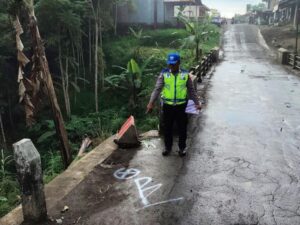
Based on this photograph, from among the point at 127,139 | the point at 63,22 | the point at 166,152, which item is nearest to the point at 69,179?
the point at 127,139

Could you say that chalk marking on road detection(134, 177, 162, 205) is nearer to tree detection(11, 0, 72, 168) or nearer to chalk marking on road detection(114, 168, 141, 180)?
chalk marking on road detection(114, 168, 141, 180)

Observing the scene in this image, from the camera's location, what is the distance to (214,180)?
19.8 feet

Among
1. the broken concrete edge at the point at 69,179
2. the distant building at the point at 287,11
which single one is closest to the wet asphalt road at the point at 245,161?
the broken concrete edge at the point at 69,179

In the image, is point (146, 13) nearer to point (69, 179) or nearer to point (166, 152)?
point (166, 152)

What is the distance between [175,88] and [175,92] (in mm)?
75

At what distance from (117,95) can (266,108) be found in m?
12.6

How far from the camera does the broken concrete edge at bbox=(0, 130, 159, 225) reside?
5051 mm

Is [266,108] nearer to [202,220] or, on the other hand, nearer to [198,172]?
[198,172]

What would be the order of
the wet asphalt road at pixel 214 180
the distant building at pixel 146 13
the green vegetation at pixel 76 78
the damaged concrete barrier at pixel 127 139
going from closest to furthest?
the wet asphalt road at pixel 214 180, the damaged concrete barrier at pixel 127 139, the green vegetation at pixel 76 78, the distant building at pixel 146 13

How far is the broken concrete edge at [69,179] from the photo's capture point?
16.6 ft

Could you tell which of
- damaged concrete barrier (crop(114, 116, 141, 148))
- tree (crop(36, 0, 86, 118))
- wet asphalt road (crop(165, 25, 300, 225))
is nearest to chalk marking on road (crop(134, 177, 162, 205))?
wet asphalt road (crop(165, 25, 300, 225))

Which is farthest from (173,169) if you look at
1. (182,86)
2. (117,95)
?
(117,95)

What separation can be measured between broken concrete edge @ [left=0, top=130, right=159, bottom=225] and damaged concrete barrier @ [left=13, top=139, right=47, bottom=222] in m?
0.27

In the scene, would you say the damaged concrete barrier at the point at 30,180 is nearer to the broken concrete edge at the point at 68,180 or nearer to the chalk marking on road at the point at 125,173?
the broken concrete edge at the point at 68,180
